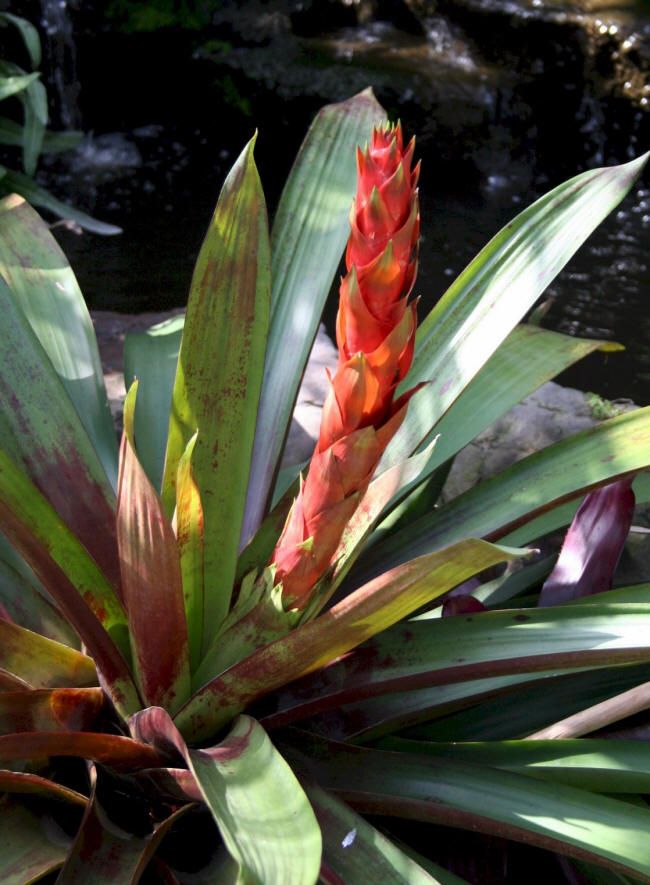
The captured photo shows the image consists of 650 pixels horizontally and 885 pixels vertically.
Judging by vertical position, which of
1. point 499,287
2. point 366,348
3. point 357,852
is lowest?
point 357,852

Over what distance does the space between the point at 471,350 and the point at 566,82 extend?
525 centimetres

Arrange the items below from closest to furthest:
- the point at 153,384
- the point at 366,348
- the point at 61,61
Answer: the point at 366,348 < the point at 153,384 < the point at 61,61

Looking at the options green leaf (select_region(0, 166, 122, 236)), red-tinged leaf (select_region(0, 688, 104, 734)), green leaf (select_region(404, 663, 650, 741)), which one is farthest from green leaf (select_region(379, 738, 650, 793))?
green leaf (select_region(0, 166, 122, 236))

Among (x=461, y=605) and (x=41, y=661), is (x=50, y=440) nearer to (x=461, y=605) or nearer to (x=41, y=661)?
(x=41, y=661)

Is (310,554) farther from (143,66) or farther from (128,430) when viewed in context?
(143,66)

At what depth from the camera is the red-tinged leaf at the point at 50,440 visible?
4.88ft

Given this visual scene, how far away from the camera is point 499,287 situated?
5.23 ft

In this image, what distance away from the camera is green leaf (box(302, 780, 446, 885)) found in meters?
1.20

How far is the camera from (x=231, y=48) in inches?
263

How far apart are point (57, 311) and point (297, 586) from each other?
77 cm

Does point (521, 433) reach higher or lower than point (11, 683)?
lower

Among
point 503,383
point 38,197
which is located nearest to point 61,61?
point 38,197

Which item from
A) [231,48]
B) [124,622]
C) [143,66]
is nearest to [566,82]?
[231,48]

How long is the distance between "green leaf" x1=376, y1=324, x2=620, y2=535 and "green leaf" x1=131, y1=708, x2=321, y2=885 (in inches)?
24.0
